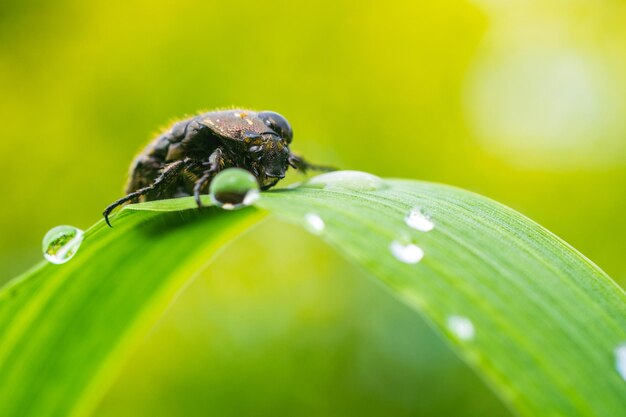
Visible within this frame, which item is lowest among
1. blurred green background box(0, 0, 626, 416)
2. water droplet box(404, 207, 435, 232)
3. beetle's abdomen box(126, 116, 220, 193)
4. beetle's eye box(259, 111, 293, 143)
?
water droplet box(404, 207, 435, 232)

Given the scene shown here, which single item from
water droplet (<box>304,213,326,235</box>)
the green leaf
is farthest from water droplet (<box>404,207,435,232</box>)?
water droplet (<box>304,213,326,235</box>)

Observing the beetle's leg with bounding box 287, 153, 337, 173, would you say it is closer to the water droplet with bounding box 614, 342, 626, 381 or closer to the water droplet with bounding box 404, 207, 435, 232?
the water droplet with bounding box 404, 207, 435, 232

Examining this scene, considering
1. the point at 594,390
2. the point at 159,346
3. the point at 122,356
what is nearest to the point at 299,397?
the point at 159,346

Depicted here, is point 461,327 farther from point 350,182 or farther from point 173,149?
point 173,149

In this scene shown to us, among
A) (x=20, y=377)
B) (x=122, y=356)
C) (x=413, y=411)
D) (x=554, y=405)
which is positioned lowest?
(x=20, y=377)

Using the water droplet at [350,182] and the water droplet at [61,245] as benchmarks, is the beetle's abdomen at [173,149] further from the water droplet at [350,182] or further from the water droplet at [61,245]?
the water droplet at [61,245]

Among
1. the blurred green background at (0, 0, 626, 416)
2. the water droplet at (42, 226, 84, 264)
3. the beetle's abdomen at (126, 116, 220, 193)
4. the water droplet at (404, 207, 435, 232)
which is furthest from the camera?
the blurred green background at (0, 0, 626, 416)

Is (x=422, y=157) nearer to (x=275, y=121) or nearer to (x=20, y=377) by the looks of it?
(x=275, y=121)

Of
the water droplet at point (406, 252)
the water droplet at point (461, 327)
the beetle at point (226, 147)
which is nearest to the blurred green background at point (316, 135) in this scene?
the beetle at point (226, 147)
